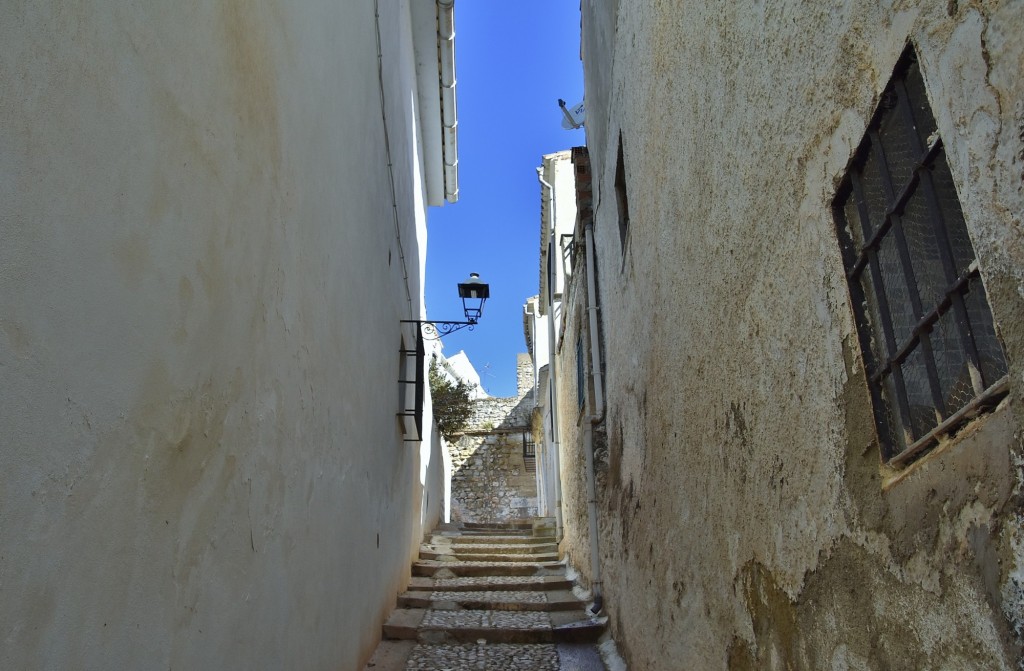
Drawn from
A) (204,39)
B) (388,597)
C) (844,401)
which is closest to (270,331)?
(204,39)

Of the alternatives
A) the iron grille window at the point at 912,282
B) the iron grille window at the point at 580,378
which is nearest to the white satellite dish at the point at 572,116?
the iron grille window at the point at 580,378

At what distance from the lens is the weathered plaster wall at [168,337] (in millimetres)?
1150

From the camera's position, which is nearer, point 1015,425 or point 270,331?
point 1015,425

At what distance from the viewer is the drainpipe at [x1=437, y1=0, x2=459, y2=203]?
833 cm

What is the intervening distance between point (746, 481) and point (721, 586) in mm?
467

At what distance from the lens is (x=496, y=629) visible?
552 cm

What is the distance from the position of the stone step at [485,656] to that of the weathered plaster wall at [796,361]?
1474mm

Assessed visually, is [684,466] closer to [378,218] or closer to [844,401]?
[844,401]

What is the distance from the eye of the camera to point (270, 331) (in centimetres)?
247

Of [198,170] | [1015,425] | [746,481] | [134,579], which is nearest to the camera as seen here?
[1015,425]

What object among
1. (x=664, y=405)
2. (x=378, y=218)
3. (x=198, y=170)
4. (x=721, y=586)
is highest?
(x=378, y=218)

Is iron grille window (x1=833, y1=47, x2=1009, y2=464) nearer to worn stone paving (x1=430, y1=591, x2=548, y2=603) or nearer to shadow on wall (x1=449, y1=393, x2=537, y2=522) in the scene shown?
worn stone paving (x1=430, y1=591, x2=548, y2=603)

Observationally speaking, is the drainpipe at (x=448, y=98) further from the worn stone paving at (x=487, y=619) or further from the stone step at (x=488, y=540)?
the worn stone paving at (x=487, y=619)

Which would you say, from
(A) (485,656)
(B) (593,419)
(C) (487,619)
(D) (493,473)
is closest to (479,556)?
(C) (487,619)
